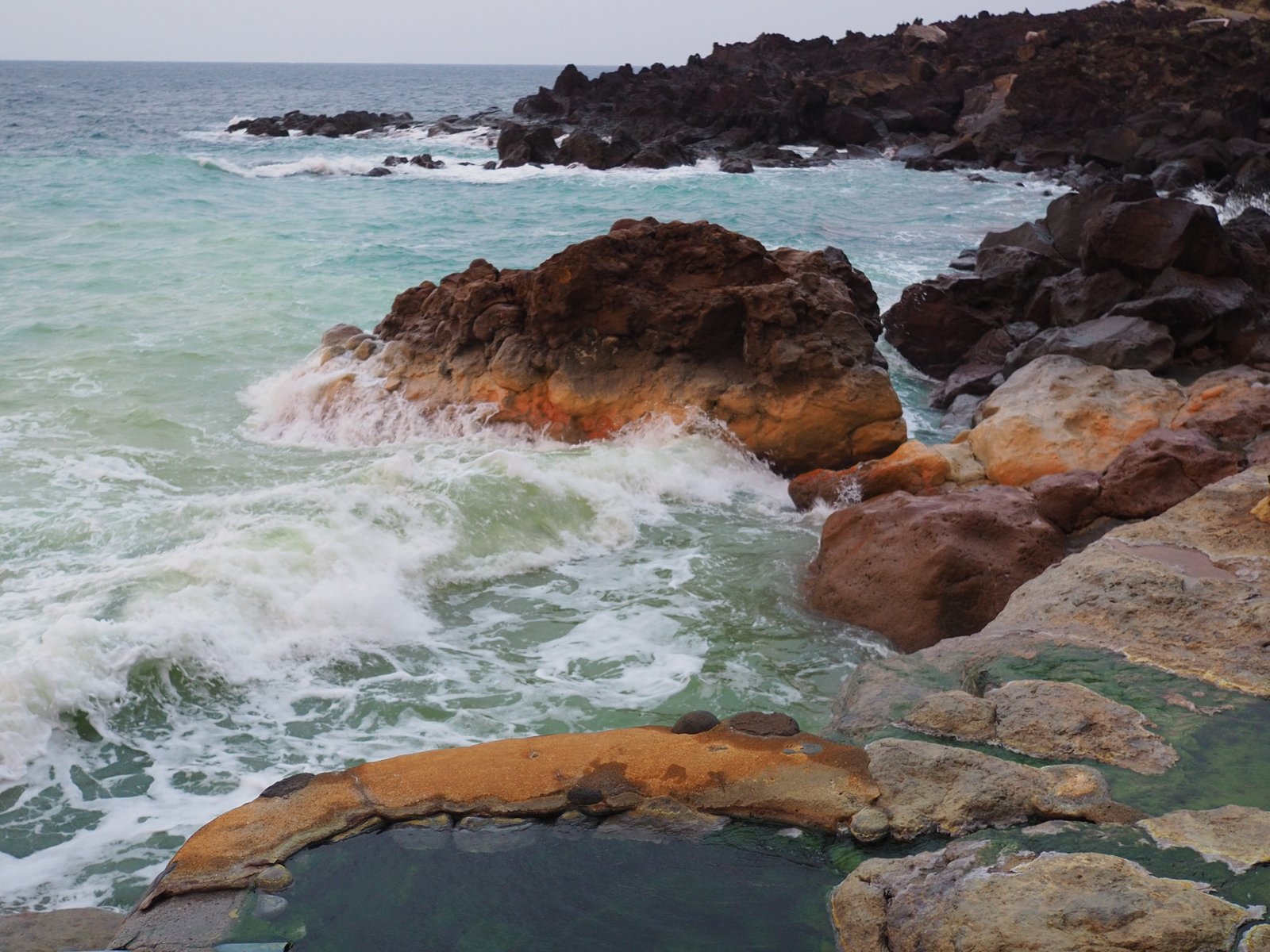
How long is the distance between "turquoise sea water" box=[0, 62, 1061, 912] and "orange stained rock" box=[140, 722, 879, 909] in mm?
696

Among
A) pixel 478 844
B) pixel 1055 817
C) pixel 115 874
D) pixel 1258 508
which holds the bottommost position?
pixel 115 874

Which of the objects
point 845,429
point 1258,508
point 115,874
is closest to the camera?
point 115,874

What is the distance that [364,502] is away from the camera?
6.69m

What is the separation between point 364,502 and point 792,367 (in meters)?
3.22

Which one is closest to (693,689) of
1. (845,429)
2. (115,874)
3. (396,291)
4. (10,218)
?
(115,874)

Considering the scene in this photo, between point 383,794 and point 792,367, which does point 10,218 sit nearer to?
point 792,367

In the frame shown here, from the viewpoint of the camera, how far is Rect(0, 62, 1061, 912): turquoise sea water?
4500mm

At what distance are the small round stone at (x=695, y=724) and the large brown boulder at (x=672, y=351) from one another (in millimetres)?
4459

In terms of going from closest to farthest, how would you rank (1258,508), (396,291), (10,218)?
(1258,508)
(396,291)
(10,218)

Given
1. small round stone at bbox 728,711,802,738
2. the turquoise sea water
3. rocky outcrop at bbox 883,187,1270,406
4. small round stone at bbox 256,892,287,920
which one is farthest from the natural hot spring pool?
rocky outcrop at bbox 883,187,1270,406

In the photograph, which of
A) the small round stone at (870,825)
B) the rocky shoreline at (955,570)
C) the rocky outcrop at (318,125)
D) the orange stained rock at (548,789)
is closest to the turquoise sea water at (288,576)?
the rocky shoreline at (955,570)

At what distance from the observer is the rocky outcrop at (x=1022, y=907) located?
242cm

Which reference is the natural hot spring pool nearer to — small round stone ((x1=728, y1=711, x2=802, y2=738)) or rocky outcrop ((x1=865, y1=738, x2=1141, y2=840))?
rocky outcrop ((x1=865, y1=738, x2=1141, y2=840))

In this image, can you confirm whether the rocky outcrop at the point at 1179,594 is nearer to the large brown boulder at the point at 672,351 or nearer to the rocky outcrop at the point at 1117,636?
the rocky outcrop at the point at 1117,636
